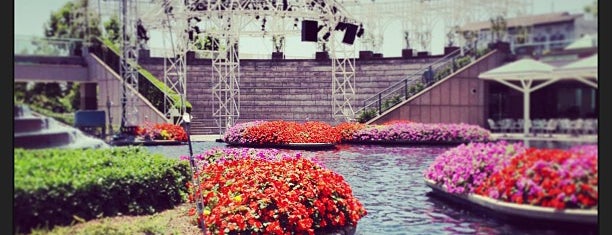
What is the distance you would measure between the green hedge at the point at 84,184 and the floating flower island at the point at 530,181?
303 cm

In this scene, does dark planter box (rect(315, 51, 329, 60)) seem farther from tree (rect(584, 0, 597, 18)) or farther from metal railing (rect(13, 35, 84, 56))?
tree (rect(584, 0, 597, 18))

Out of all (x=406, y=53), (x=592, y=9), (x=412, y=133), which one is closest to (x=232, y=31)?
(x=406, y=53)

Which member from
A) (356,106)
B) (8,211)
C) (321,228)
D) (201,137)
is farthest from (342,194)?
(8,211)

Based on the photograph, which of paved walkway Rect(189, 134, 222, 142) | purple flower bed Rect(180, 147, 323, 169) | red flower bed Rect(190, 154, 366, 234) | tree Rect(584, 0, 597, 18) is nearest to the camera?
tree Rect(584, 0, 597, 18)

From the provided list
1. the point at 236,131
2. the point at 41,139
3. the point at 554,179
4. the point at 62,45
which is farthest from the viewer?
the point at 236,131

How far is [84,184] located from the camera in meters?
7.49

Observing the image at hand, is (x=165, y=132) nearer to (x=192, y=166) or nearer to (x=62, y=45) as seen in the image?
(x=192, y=166)

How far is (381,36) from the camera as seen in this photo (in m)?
8.71

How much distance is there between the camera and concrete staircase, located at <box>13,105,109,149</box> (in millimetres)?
7539

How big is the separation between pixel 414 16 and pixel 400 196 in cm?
190

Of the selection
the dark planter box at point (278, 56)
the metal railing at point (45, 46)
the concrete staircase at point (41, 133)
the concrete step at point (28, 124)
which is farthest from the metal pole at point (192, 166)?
the concrete step at point (28, 124)

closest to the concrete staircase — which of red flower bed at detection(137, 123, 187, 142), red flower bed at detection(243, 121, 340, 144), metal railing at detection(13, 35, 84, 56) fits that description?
metal railing at detection(13, 35, 84, 56)

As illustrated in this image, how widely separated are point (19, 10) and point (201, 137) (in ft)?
7.39

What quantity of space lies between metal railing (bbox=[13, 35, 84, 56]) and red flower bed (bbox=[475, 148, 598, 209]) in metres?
4.40
